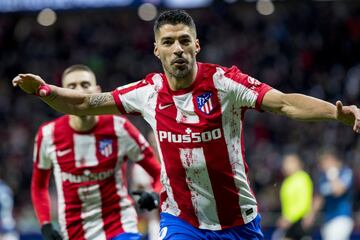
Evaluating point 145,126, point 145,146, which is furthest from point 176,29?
point 145,126

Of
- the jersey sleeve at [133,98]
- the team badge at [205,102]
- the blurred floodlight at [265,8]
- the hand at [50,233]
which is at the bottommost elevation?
the hand at [50,233]

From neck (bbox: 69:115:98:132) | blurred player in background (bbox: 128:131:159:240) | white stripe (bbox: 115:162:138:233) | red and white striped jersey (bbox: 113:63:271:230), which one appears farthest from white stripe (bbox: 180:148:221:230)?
blurred player in background (bbox: 128:131:159:240)

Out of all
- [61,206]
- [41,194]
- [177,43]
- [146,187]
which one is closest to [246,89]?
[177,43]

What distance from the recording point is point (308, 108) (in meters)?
4.62

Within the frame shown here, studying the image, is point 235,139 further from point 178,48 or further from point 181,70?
point 178,48

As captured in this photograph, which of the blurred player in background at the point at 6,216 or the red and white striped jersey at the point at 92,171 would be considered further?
the blurred player in background at the point at 6,216

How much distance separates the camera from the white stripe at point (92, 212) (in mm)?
6418

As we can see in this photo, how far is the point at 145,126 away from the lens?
1803 centimetres

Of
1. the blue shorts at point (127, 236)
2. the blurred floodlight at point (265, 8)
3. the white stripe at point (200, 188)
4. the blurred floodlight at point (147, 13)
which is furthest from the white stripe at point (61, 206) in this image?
the blurred floodlight at point (147, 13)

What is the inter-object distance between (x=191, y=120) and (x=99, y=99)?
0.64m

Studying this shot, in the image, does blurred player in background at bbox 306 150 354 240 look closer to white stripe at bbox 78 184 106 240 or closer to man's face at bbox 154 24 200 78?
white stripe at bbox 78 184 106 240

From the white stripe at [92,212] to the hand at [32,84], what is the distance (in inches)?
63.7

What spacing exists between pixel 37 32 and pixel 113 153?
16979mm

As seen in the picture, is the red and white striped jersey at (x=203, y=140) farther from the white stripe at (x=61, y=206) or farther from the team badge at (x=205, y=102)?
the white stripe at (x=61, y=206)
